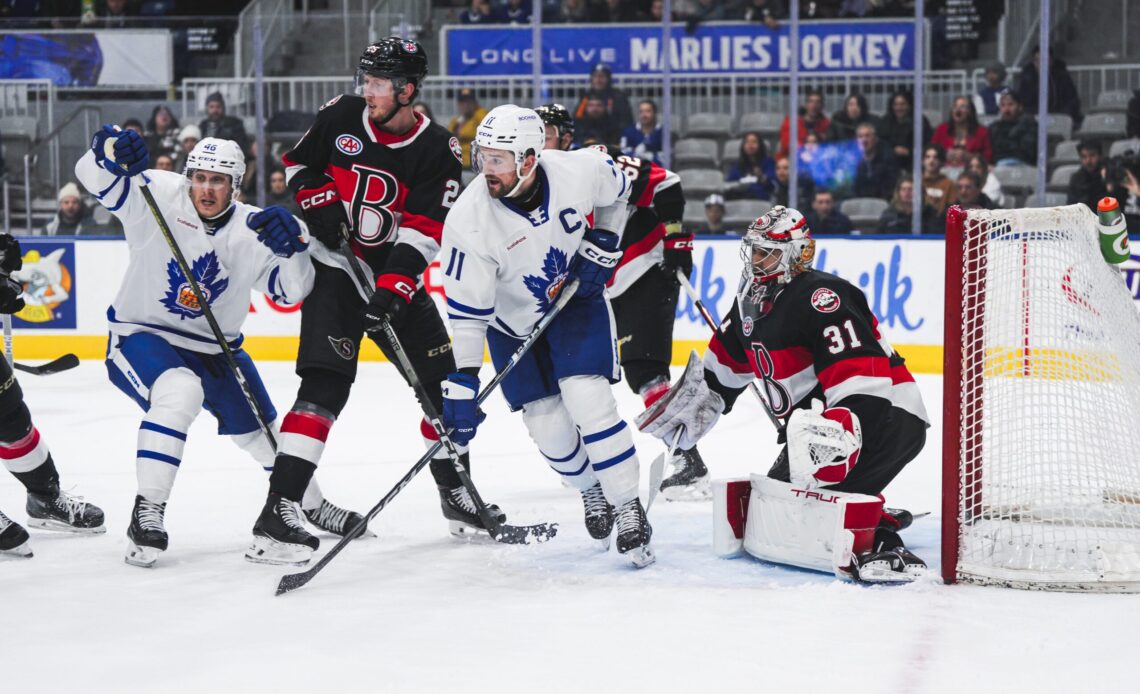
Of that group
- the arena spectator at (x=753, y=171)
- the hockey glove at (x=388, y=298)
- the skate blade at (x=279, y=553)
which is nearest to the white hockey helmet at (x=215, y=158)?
the hockey glove at (x=388, y=298)

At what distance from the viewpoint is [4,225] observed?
8.23 metres

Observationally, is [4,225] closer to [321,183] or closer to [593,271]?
[321,183]

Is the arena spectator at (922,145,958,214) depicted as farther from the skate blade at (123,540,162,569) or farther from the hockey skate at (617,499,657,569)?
the skate blade at (123,540,162,569)

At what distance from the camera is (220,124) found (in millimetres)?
8211

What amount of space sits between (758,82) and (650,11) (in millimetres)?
1246

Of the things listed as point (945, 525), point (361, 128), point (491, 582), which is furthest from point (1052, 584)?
Result: point (361, 128)

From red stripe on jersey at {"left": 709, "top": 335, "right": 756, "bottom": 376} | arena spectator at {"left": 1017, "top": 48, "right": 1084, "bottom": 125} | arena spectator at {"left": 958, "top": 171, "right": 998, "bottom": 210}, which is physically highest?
arena spectator at {"left": 1017, "top": 48, "right": 1084, "bottom": 125}

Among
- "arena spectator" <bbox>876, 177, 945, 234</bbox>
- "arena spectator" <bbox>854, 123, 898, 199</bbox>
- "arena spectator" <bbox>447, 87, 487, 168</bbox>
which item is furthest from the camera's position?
"arena spectator" <bbox>447, 87, 487, 168</bbox>

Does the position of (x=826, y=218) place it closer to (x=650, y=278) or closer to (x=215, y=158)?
(x=650, y=278)

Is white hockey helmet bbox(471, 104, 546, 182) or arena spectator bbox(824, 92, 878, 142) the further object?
arena spectator bbox(824, 92, 878, 142)

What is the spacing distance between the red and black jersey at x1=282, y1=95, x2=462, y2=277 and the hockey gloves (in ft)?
1.40

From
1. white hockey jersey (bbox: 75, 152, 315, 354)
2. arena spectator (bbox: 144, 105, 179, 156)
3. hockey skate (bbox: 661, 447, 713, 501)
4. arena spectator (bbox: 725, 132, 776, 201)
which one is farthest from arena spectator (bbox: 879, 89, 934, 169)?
white hockey jersey (bbox: 75, 152, 315, 354)

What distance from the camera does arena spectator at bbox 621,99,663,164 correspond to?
26.4ft

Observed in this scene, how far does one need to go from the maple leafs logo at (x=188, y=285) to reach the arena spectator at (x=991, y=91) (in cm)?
556
